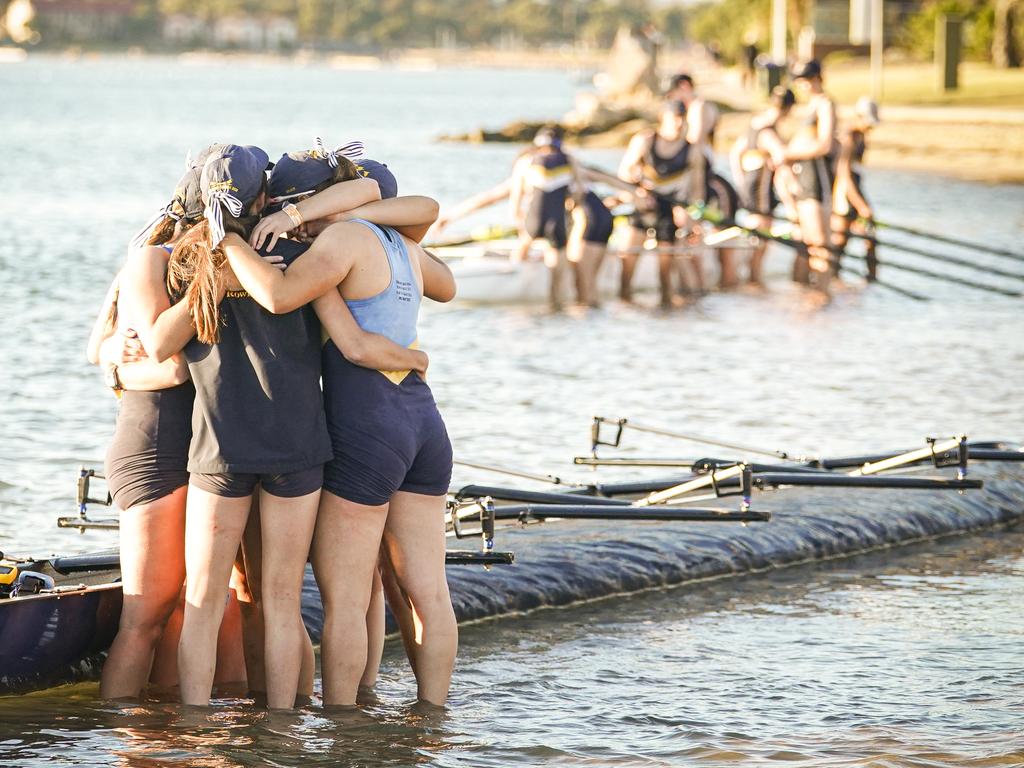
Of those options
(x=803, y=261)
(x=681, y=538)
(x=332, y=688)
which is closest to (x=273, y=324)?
(x=332, y=688)

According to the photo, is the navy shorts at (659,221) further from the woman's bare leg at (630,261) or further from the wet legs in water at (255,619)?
the wet legs in water at (255,619)

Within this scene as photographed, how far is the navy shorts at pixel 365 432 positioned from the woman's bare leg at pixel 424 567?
0.48ft

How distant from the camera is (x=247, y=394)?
4699 mm

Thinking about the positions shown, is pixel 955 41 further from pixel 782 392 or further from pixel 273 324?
pixel 273 324

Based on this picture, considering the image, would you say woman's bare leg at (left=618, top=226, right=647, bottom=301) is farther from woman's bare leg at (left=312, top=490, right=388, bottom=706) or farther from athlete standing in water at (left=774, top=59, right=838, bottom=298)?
woman's bare leg at (left=312, top=490, right=388, bottom=706)

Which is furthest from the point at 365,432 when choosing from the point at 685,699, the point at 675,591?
the point at 675,591

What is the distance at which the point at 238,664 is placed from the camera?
17.9ft

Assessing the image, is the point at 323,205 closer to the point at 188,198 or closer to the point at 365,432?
the point at 188,198

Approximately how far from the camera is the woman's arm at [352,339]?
15.6 ft

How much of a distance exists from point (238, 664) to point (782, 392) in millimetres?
8144

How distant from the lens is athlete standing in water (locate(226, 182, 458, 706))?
4.69m

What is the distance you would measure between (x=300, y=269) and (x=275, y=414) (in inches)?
16.1

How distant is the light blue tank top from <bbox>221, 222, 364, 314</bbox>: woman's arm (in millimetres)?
102

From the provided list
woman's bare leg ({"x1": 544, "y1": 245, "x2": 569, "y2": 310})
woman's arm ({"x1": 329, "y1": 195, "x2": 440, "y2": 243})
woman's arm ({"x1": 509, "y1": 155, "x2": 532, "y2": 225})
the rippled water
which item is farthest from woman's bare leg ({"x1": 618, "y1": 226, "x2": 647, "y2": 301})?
woman's arm ({"x1": 329, "y1": 195, "x2": 440, "y2": 243})
